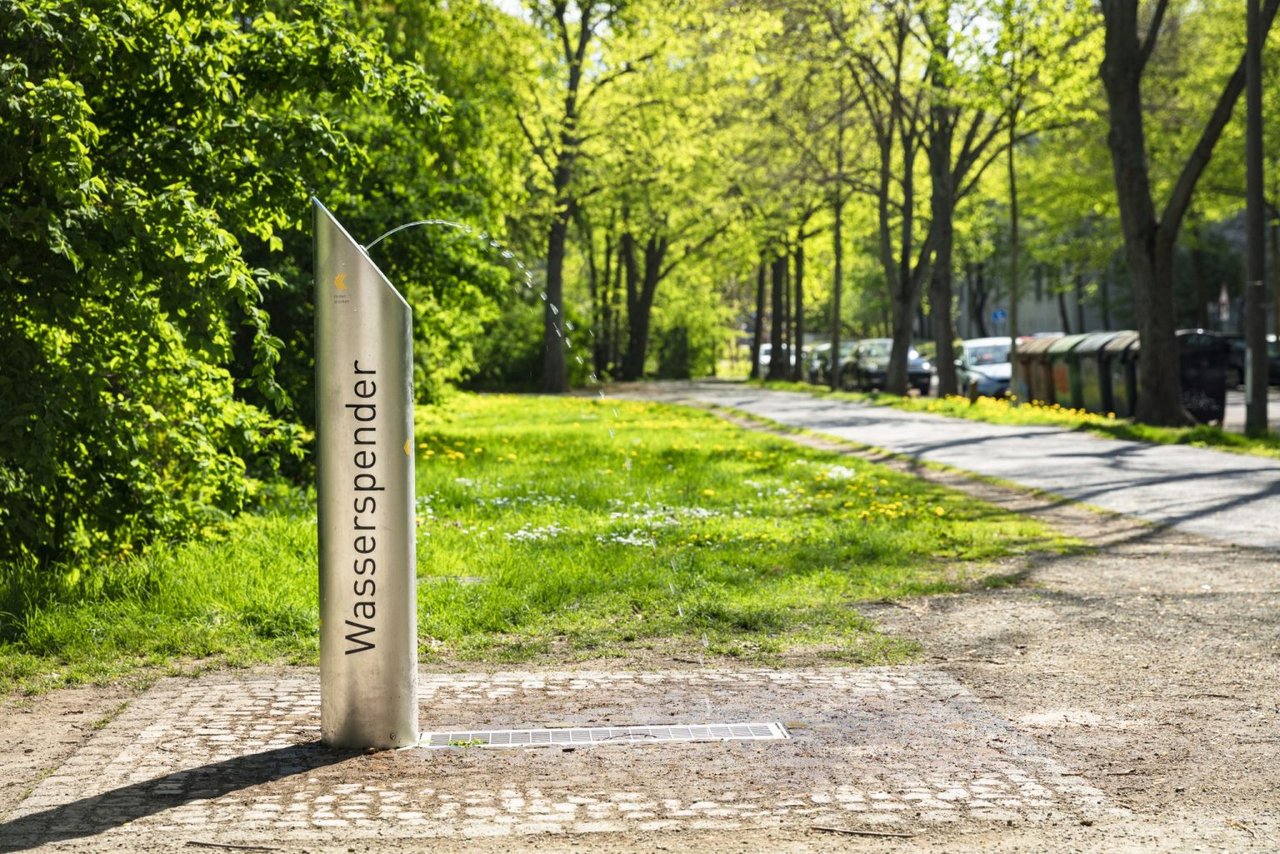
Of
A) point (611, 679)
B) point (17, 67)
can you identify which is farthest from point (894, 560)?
point (17, 67)

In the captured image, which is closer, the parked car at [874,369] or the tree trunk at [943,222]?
the tree trunk at [943,222]

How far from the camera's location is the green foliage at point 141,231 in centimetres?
736

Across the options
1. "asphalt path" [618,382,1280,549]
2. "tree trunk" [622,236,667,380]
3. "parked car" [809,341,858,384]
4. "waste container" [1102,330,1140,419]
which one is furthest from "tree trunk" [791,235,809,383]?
"waste container" [1102,330,1140,419]

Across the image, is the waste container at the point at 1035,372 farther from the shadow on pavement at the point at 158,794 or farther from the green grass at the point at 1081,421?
the shadow on pavement at the point at 158,794

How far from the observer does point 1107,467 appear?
56.3ft

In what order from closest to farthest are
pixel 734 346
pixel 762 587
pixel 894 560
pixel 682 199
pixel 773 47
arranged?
1. pixel 762 587
2. pixel 894 560
3. pixel 773 47
4. pixel 682 199
5. pixel 734 346

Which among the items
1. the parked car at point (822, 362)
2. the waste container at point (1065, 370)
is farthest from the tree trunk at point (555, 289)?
the waste container at point (1065, 370)

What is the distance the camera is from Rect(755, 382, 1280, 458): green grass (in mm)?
19891

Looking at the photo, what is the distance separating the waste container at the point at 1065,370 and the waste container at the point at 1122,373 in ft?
4.37

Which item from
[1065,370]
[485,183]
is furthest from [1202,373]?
[485,183]

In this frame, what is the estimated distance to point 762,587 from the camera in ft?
28.8

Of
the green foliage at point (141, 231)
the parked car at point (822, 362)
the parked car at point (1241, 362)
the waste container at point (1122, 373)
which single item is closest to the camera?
the green foliage at point (141, 231)

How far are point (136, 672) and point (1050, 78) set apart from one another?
90.9ft

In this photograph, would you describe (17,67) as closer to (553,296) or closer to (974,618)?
(974,618)
